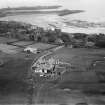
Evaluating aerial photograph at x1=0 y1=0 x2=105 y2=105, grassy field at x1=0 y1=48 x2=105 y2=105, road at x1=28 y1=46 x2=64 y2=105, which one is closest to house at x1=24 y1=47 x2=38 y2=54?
aerial photograph at x1=0 y1=0 x2=105 y2=105

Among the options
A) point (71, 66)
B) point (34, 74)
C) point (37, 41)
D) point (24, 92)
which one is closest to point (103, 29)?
point (37, 41)

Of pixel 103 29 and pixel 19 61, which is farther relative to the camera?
pixel 103 29

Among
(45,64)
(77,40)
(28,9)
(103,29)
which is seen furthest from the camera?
(28,9)

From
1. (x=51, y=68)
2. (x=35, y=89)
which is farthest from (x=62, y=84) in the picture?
(x=51, y=68)

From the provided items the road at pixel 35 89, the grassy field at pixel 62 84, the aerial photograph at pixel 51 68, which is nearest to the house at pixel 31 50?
the aerial photograph at pixel 51 68

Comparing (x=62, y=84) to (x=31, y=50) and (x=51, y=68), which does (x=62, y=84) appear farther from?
(x=31, y=50)

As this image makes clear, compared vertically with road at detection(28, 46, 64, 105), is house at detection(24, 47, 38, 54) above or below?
above

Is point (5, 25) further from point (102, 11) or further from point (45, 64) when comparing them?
point (102, 11)

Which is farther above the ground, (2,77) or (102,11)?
(102,11)

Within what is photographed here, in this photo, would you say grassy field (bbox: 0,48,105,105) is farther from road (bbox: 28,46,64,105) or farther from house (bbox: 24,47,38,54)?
house (bbox: 24,47,38,54)
